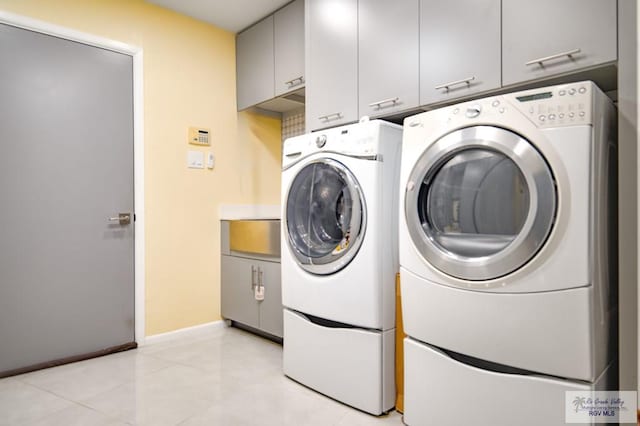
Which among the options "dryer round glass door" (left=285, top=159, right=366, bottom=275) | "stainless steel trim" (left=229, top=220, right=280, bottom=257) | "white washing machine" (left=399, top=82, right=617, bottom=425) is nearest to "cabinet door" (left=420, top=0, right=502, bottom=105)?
"white washing machine" (left=399, top=82, right=617, bottom=425)

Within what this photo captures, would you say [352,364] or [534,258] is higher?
[534,258]

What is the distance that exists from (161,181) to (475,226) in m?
2.23

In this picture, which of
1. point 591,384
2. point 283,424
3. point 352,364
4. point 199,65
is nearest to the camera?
point 591,384

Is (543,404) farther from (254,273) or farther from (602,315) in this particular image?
(254,273)

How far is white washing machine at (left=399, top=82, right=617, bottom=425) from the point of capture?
1.20m

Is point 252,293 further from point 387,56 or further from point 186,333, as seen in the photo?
point 387,56

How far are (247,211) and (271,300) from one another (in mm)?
935

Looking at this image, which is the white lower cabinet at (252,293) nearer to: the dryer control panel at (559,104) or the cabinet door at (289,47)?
the cabinet door at (289,47)

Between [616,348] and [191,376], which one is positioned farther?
[191,376]

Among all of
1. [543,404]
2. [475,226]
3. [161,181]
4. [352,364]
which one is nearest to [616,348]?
[543,404]

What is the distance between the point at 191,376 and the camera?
7.28 ft

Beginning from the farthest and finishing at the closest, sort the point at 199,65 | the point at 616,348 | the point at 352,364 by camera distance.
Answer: the point at 199,65, the point at 352,364, the point at 616,348

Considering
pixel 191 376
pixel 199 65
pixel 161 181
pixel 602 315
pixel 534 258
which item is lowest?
pixel 191 376
